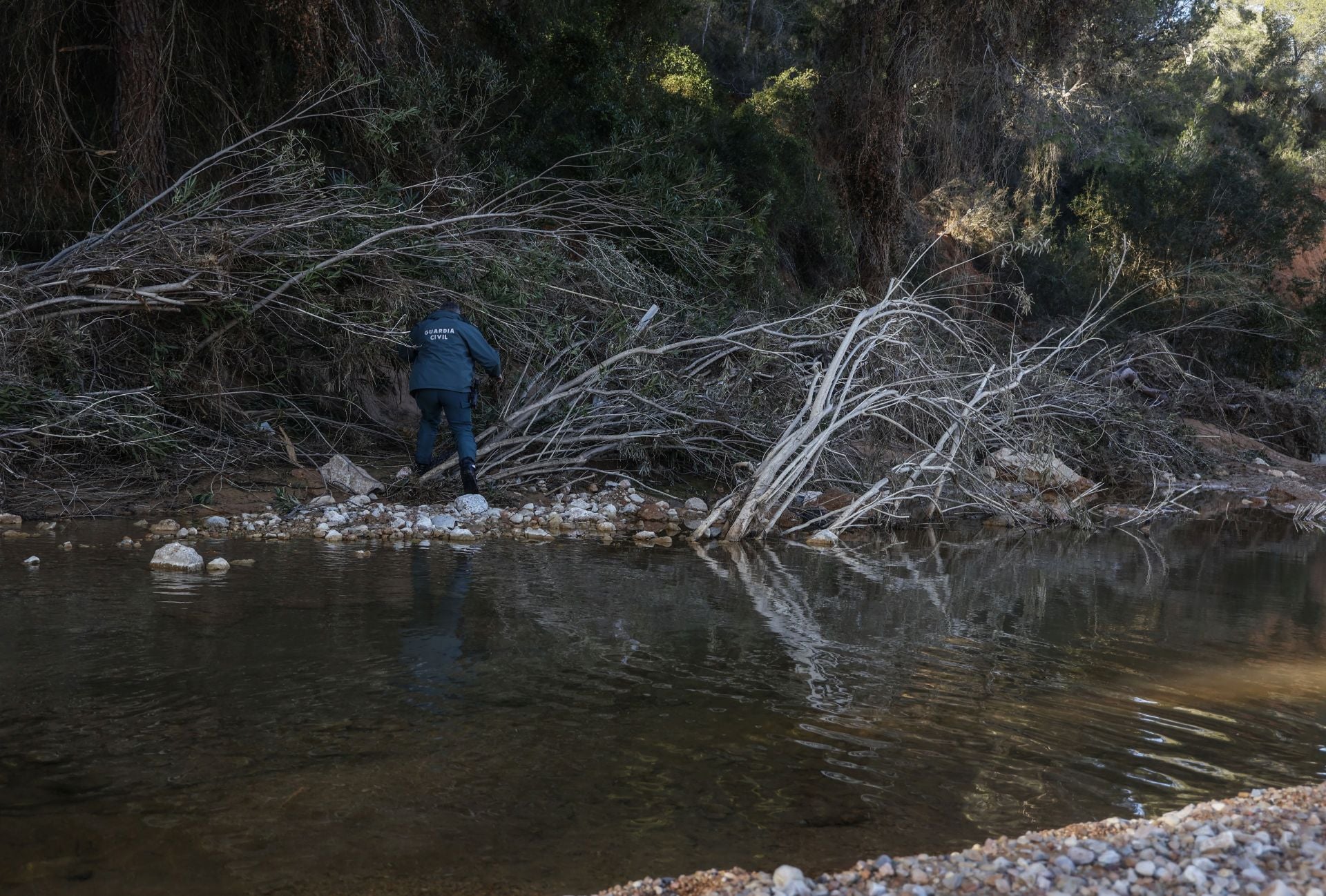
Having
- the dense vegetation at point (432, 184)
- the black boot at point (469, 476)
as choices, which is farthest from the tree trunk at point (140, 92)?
the black boot at point (469, 476)

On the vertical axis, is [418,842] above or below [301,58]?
below

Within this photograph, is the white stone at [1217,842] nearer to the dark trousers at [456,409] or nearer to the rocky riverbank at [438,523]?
the rocky riverbank at [438,523]

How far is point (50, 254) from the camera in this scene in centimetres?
1028

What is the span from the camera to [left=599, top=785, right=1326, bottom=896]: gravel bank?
2658 mm

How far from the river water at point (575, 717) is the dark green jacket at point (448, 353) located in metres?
2.19

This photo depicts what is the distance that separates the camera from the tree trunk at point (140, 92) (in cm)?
982

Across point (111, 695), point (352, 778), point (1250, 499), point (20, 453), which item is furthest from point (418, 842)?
point (1250, 499)

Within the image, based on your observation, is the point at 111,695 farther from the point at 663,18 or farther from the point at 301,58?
the point at 663,18

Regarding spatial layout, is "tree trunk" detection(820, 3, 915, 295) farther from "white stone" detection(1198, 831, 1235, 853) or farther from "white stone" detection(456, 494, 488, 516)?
"white stone" detection(1198, 831, 1235, 853)

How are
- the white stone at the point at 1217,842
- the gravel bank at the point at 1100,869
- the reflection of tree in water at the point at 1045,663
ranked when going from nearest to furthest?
the gravel bank at the point at 1100,869, the white stone at the point at 1217,842, the reflection of tree in water at the point at 1045,663

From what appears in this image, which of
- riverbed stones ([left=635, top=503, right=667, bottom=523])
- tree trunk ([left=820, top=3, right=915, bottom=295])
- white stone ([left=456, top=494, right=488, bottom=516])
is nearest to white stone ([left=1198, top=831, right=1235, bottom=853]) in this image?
riverbed stones ([left=635, top=503, right=667, bottom=523])

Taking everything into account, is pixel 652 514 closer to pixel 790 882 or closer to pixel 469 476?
pixel 469 476

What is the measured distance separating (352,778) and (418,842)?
0.53 metres

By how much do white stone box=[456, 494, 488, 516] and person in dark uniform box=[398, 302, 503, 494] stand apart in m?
0.19
